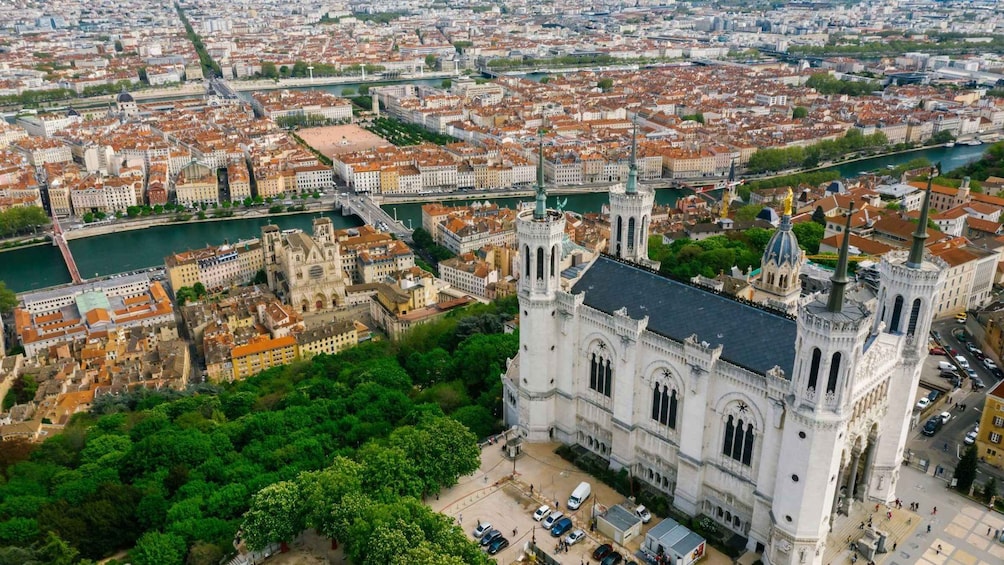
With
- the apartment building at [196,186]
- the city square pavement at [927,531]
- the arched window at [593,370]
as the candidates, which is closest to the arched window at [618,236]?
the arched window at [593,370]

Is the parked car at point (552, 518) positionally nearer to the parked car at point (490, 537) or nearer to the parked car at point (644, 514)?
the parked car at point (490, 537)

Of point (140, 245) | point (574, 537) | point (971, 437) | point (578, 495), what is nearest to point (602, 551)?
point (574, 537)

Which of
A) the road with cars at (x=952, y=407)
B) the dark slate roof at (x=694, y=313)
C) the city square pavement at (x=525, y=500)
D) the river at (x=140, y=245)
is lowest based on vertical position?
the river at (x=140, y=245)

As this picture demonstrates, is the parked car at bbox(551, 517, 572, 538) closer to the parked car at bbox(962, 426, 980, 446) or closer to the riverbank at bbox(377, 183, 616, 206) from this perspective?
the parked car at bbox(962, 426, 980, 446)

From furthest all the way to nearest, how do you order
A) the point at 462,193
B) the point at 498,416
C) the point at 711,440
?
the point at 462,193, the point at 498,416, the point at 711,440

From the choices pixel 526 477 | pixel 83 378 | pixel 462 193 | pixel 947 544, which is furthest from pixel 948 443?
pixel 462 193

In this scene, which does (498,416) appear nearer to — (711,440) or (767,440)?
(711,440)

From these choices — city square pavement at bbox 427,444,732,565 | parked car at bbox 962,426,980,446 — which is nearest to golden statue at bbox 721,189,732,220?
parked car at bbox 962,426,980,446
